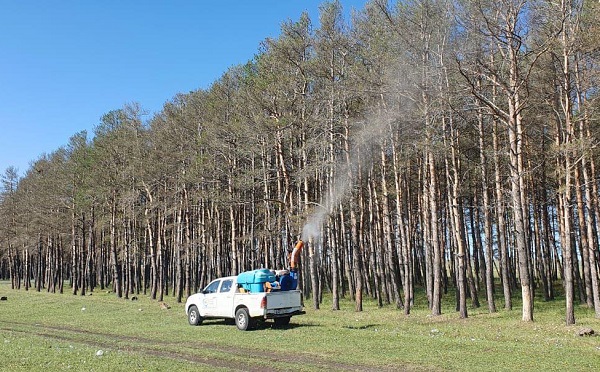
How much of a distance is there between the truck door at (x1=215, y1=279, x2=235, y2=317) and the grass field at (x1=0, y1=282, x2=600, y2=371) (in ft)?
1.87

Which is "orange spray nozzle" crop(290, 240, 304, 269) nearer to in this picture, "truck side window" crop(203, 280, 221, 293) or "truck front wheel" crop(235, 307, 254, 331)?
"truck front wheel" crop(235, 307, 254, 331)

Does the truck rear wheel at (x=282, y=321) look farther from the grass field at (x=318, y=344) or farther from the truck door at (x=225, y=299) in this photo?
the truck door at (x=225, y=299)

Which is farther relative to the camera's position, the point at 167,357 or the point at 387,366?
the point at 167,357

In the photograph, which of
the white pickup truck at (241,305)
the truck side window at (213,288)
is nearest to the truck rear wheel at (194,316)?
the white pickup truck at (241,305)

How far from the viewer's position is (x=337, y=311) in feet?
80.1

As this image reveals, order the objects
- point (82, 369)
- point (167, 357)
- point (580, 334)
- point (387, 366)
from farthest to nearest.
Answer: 1. point (580, 334)
2. point (167, 357)
3. point (387, 366)
4. point (82, 369)

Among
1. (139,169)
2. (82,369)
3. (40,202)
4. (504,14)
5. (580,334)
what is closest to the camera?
(82,369)

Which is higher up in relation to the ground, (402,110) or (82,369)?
(402,110)

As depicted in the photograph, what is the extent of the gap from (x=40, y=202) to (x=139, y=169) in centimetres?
1602

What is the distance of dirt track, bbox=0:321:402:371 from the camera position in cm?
1034

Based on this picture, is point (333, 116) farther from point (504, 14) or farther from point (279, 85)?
point (504, 14)

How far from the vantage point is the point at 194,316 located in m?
19.5

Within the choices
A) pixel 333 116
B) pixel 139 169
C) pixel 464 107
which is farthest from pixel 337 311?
pixel 139 169

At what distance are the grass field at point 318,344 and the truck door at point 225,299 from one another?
0.57 metres
